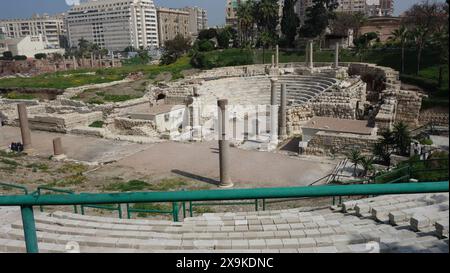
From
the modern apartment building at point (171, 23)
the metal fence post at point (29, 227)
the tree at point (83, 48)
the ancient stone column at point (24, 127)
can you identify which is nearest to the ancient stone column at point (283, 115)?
the ancient stone column at point (24, 127)

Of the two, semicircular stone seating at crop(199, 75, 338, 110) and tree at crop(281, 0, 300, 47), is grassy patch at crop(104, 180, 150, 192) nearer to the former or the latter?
semicircular stone seating at crop(199, 75, 338, 110)


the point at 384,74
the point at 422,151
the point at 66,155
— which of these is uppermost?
the point at 384,74

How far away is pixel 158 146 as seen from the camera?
A: 23438 millimetres

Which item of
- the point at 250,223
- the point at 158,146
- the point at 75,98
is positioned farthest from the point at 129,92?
the point at 250,223

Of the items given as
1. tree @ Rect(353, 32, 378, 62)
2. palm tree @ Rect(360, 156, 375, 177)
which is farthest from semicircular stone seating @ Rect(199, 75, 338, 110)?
palm tree @ Rect(360, 156, 375, 177)

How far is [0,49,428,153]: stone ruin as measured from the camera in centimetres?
2681

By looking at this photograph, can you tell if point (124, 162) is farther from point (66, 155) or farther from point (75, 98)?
point (75, 98)

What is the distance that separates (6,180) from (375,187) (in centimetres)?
1674

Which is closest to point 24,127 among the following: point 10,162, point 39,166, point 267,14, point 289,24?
point 10,162

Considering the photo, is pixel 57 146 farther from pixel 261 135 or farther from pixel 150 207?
pixel 261 135

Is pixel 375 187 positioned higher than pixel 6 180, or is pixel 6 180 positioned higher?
pixel 375 187

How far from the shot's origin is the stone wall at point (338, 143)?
1984 cm

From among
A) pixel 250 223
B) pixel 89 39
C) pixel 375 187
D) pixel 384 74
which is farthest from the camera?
pixel 89 39

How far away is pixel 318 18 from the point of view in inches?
2260
